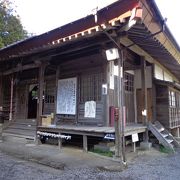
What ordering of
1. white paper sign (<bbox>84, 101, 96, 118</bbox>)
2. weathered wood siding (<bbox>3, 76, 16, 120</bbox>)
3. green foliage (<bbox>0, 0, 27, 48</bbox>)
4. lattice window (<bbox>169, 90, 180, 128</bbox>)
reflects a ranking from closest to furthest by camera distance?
white paper sign (<bbox>84, 101, 96, 118</bbox>) < lattice window (<bbox>169, 90, 180, 128</bbox>) < weathered wood siding (<bbox>3, 76, 16, 120</bbox>) < green foliage (<bbox>0, 0, 27, 48</bbox>)

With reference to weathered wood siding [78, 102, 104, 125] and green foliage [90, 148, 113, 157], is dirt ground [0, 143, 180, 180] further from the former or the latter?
weathered wood siding [78, 102, 104, 125]

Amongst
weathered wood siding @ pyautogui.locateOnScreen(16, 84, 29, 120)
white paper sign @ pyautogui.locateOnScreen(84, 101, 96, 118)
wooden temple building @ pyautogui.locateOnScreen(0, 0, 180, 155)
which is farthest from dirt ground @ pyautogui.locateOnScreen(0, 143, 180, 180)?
weathered wood siding @ pyautogui.locateOnScreen(16, 84, 29, 120)

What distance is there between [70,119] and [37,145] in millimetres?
1736

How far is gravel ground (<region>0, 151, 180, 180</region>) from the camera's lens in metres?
5.11

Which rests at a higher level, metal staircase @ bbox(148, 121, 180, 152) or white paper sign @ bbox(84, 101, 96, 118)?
white paper sign @ bbox(84, 101, 96, 118)

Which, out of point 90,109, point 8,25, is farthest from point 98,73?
point 8,25

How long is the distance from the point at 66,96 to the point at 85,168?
14.5 feet

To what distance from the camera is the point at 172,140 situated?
30.3ft

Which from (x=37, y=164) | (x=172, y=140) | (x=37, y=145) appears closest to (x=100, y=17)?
(x=37, y=164)

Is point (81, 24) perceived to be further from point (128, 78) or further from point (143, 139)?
point (143, 139)

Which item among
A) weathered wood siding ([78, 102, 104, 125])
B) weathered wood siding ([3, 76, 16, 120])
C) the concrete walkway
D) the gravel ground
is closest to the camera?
the gravel ground

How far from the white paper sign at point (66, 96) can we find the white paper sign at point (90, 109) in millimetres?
645

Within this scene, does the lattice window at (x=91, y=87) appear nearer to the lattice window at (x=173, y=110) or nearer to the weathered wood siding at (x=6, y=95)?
the lattice window at (x=173, y=110)

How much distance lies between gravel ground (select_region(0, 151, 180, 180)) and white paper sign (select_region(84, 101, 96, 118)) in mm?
2564
